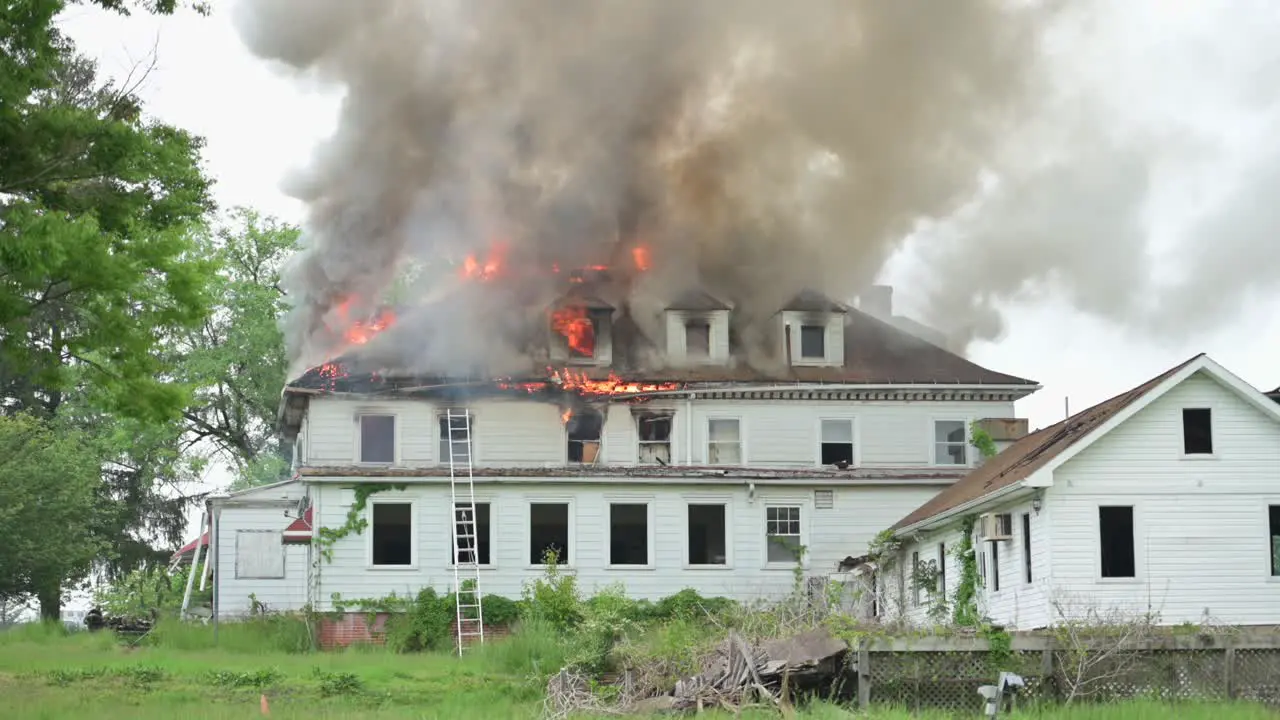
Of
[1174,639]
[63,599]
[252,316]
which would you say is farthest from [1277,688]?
[63,599]

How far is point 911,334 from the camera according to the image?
47.8 meters

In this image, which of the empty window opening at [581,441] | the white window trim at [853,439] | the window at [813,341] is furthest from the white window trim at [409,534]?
the window at [813,341]

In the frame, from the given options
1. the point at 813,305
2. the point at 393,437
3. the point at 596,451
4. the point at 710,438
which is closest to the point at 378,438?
the point at 393,437

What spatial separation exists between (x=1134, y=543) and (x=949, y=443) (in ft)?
38.8

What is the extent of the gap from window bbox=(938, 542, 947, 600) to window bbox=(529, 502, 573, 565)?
8.97 meters

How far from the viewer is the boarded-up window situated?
155 feet

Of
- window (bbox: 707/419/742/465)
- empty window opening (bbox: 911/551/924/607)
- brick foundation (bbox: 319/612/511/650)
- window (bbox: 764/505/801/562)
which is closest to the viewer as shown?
empty window opening (bbox: 911/551/924/607)

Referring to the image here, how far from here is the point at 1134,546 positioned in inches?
1325

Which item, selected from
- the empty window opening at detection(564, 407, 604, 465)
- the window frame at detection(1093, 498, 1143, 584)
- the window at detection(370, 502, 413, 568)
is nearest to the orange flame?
the empty window opening at detection(564, 407, 604, 465)

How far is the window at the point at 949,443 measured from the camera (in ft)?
148

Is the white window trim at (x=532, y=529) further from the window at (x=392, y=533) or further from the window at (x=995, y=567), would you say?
the window at (x=995, y=567)

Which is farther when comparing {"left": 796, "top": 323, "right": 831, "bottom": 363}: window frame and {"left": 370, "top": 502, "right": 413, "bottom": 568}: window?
{"left": 796, "top": 323, "right": 831, "bottom": 363}: window frame

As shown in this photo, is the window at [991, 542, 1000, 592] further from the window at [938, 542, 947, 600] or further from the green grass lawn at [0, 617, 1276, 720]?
the green grass lawn at [0, 617, 1276, 720]

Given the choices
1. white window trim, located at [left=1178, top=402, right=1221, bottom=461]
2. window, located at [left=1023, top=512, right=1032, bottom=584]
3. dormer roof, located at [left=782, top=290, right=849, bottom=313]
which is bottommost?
window, located at [left=1023, top=512, right=1032, bottom=584]
